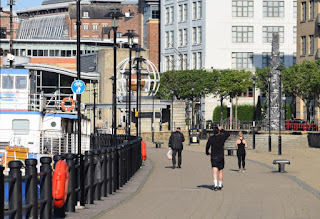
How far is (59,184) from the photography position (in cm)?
1591

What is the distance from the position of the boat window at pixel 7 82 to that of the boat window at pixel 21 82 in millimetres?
326

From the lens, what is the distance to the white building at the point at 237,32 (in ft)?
391

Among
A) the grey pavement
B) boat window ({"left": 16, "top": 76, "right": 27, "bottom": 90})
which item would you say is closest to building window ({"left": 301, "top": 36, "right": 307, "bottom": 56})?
boat window ({"left": 16, "top": 76, "right": 27, "bottom": 90})

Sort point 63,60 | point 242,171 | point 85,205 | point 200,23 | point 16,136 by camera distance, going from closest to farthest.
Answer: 1. point 85,205
2. point 242,171
3. point 16,136
4. point 200,23
5. point 63,60

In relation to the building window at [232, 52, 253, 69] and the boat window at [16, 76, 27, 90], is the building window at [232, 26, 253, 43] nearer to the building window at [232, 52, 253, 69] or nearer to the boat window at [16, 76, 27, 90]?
the building window at [232, 52, 253, 69]

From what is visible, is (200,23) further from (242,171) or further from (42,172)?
(42,172)

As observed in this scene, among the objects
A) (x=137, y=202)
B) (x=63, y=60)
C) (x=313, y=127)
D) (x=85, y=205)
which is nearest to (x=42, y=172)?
(x=85, y=205)

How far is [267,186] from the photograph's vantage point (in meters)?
26.1

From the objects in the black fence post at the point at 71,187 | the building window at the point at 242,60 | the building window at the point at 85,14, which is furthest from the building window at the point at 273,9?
the black fence post at the point at 71,187

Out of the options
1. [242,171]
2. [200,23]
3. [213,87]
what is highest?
[200,23]

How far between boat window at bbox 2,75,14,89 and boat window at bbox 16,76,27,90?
1.07 feet

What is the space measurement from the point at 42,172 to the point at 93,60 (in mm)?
118111

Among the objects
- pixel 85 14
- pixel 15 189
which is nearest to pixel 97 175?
pixel 15 189

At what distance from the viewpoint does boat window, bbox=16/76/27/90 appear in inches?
1769
